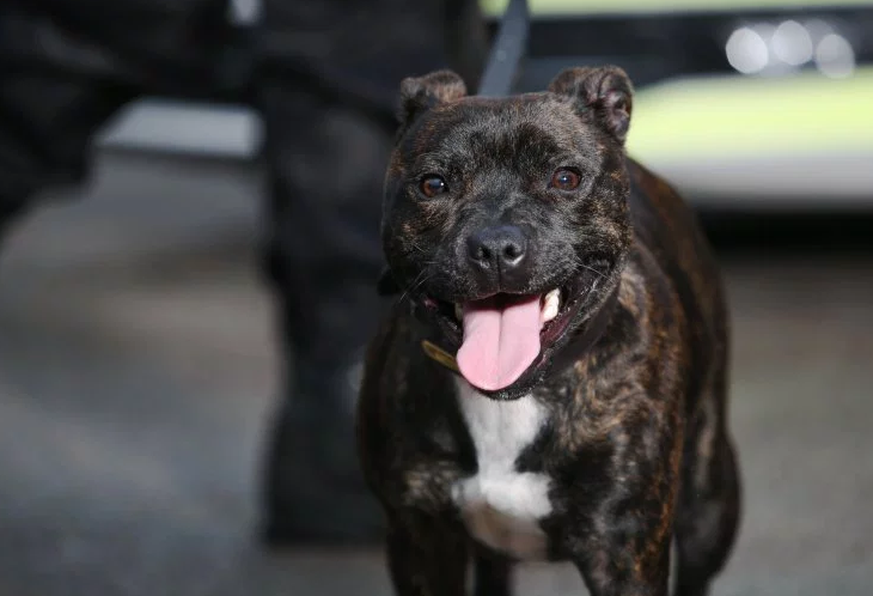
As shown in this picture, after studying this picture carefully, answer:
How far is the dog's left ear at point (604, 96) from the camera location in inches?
154

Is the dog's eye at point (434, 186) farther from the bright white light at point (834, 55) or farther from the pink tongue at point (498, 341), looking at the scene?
the bright white light at point (834, 55)

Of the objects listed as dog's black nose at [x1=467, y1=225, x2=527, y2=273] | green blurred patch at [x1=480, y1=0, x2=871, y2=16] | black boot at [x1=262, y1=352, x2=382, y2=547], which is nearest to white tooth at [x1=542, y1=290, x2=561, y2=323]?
dog's black nose at [x1=467, y1=225, x2=527, y2=273]

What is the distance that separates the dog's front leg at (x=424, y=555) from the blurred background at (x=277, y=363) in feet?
6.33

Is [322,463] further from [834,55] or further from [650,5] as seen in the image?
[834,55]

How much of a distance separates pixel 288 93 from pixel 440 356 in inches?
103

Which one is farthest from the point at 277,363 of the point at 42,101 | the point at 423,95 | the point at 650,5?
the point at 423,95

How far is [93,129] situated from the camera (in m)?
7.08

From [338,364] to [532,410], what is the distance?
254 centimetres

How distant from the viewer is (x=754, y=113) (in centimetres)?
874

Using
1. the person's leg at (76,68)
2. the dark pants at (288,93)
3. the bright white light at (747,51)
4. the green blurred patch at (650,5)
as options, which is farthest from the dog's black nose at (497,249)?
the bright white light at (747,51)

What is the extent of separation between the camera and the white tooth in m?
3.76

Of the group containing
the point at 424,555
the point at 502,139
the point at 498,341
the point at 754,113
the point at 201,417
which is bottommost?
the point at 424,555

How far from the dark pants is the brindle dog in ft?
5.56

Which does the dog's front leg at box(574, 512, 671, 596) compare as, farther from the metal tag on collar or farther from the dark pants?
the dark pants
